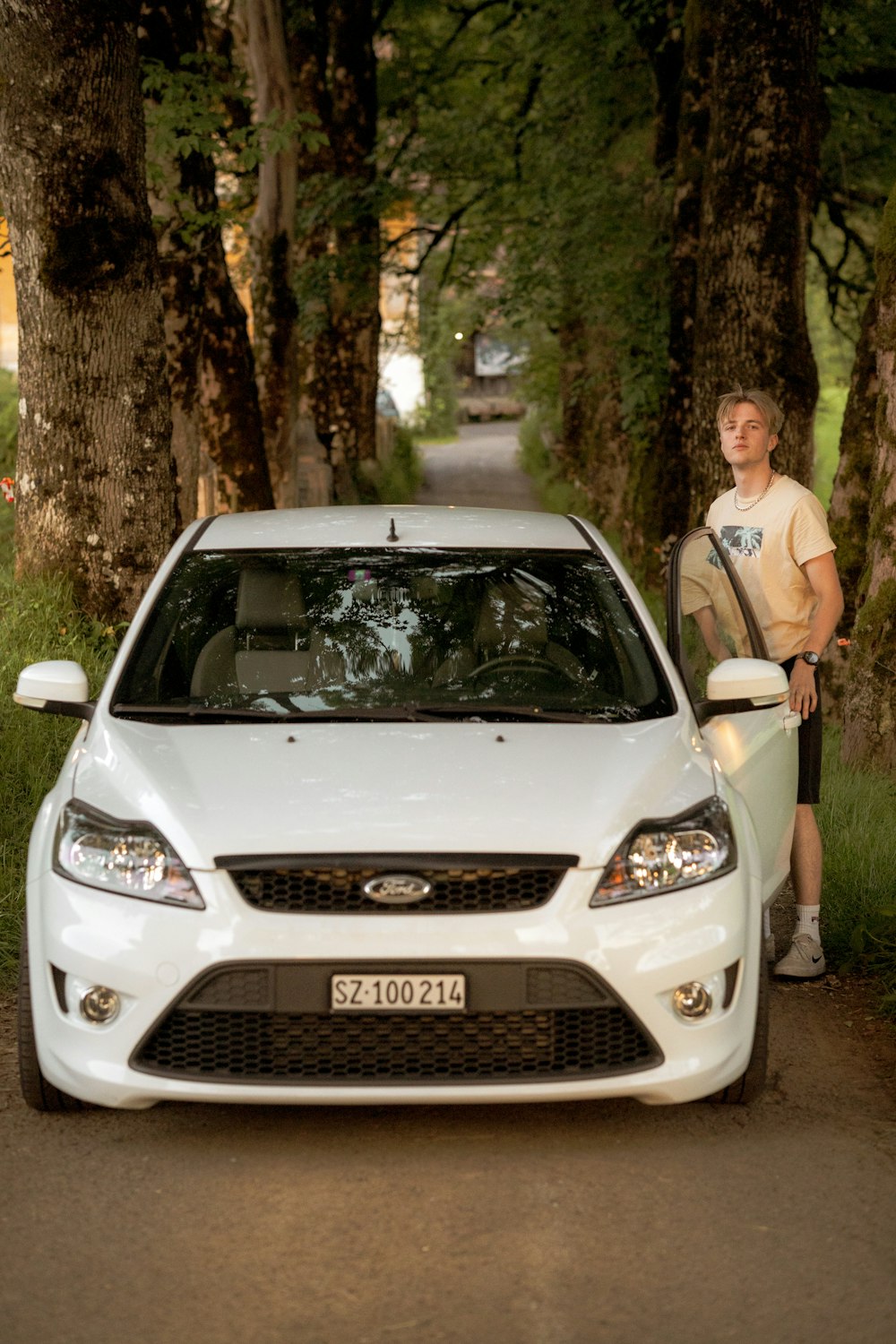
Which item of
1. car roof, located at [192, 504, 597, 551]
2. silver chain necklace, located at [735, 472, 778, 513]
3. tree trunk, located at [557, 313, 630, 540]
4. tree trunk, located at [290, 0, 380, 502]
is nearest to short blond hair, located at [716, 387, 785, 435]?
silver chain necklace, located at [735, 472, 778, 513]

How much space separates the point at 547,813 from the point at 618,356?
15.9 meters

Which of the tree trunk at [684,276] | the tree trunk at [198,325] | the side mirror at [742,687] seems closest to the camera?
the side mirror at [742,687]

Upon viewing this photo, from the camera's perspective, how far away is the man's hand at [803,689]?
6.52 metres

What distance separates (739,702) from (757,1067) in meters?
1.15

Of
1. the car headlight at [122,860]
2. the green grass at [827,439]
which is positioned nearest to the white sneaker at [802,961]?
the car headlight at [122,860]

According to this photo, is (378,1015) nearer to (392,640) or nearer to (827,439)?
(392,640)

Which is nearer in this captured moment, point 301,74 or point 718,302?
point 718,302

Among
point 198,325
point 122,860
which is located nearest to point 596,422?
point 198,325

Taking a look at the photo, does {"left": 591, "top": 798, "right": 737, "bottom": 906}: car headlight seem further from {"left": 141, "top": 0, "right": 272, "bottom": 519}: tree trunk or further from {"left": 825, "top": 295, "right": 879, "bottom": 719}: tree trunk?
{"left": 141, "top": 0, "right": 272, "bottom": 519}: tree trunk

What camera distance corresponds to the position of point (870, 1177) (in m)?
4.69

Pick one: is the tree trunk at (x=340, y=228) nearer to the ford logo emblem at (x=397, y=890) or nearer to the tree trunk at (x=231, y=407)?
the tree trunk at (x=231, y=407)

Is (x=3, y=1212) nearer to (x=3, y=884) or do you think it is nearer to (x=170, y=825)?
(x=170, y=825)

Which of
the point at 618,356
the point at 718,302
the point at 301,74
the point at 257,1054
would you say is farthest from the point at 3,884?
the point at 301,74

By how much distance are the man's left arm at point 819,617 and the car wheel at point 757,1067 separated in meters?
1.65
